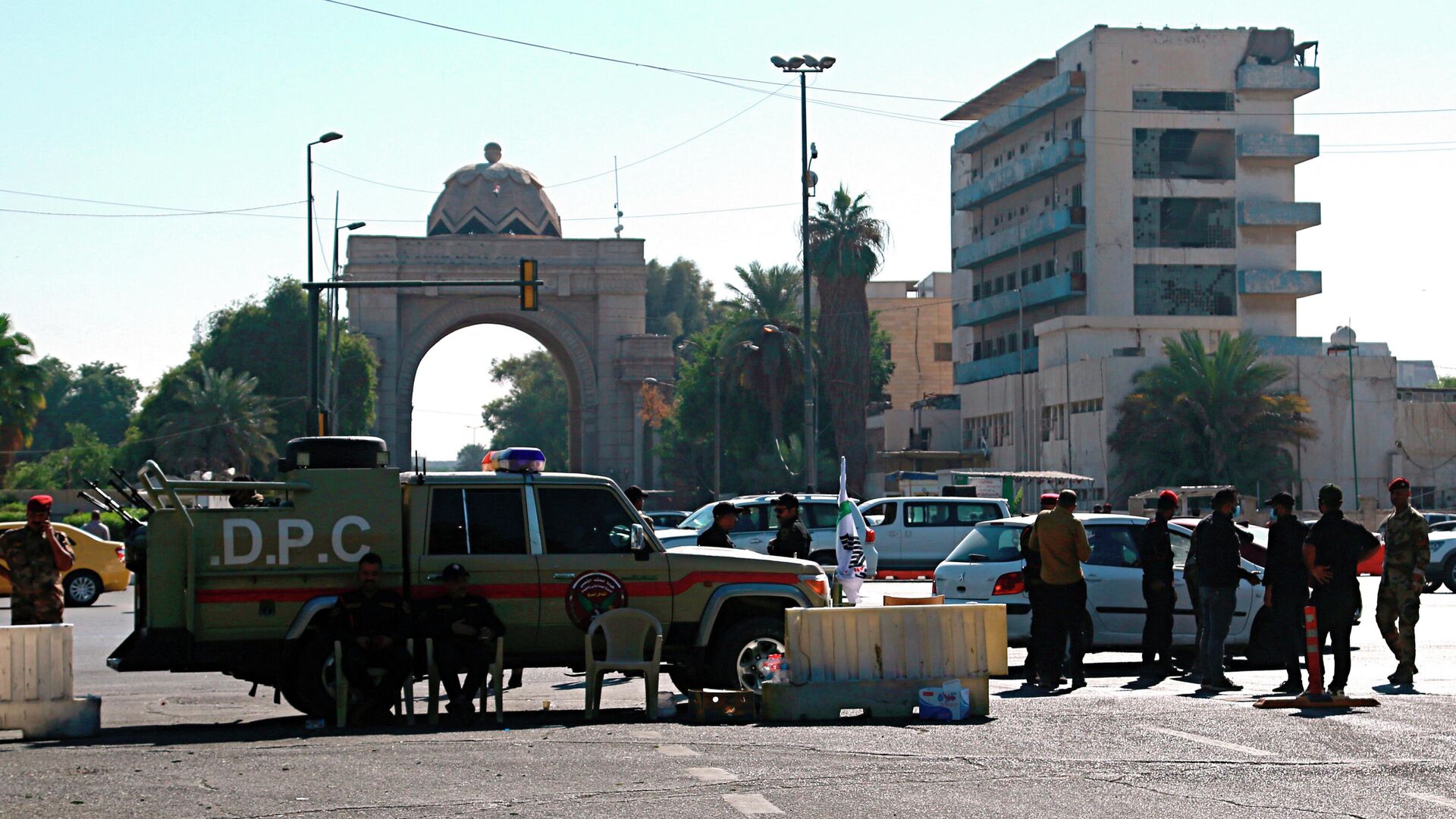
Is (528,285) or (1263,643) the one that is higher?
(528,285)

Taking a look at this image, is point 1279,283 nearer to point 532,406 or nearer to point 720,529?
point 720,529

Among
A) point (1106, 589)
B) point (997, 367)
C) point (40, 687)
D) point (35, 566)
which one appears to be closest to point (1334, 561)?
point (1106, 589)

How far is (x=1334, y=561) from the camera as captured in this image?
13.2 m

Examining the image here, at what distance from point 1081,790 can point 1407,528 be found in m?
7.03

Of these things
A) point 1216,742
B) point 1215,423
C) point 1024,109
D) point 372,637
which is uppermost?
point 1024,109

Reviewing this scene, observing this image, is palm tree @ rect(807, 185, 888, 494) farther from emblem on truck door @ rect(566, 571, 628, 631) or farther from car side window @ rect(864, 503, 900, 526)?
emblem on truck door @ rect(566, 571, 628, 631)

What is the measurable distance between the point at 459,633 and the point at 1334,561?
261 inches

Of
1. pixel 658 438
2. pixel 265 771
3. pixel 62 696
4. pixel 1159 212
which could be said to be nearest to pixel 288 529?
pixel 62 696

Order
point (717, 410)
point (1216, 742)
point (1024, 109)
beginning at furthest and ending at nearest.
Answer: point (1024, 109)
point (717, 410)
point (1216, 742)

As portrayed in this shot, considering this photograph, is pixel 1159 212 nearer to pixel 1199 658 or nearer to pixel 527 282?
pixel 527 282

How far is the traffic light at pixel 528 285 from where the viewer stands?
29.7 m

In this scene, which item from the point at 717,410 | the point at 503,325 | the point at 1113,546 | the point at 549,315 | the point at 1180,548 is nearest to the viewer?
the point at 1113,546

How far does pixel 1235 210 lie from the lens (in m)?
68.1

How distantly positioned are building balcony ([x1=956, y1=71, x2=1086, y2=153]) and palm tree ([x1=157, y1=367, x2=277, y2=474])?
33.5m
